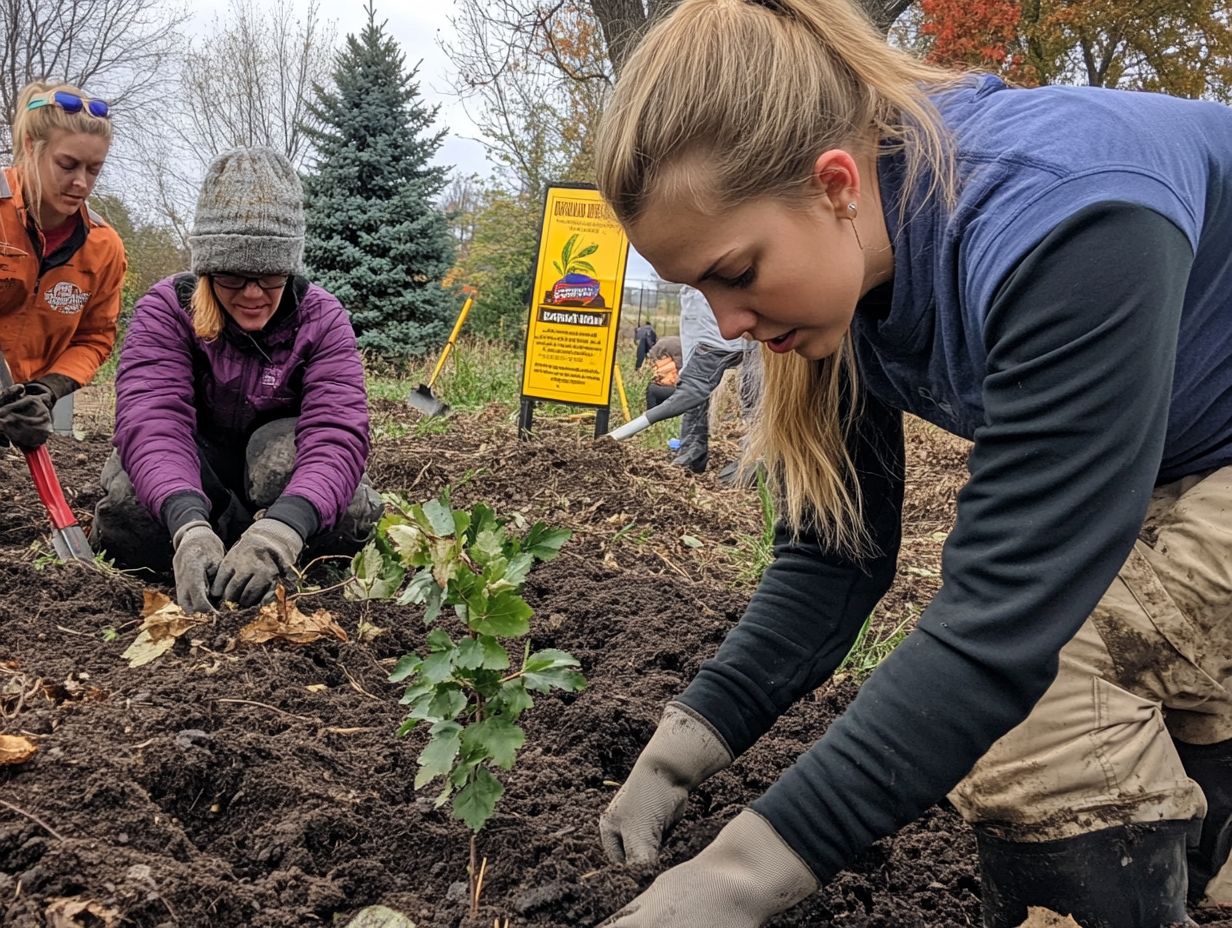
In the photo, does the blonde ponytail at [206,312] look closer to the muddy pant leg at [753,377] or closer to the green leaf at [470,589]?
the muddy pant leg at [753,377]

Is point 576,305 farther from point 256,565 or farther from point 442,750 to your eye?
point 442,750

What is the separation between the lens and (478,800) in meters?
1.58

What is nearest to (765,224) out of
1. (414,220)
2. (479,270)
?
(414,220)

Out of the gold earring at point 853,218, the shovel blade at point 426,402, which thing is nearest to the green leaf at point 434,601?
the gold earring at point 853,218

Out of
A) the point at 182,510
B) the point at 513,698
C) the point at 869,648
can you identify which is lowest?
the point at 869,648

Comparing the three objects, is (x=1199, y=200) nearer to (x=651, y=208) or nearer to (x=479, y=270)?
(x=651, y=208)

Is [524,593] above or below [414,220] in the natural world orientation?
below

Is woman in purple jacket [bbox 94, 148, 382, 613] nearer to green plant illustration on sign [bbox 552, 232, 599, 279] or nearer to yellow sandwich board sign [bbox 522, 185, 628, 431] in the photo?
yellow sandwich board sign [bbox 522, 185, 628, 431]

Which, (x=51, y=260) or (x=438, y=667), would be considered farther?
(x=51, y=260)

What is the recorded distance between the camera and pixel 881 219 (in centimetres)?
147

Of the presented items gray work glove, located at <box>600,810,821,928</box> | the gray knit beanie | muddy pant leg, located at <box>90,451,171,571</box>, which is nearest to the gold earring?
gray work glove, located at <box>600,810,821,928</box>

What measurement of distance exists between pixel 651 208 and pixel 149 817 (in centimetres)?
141

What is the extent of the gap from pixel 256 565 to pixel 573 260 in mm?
3966

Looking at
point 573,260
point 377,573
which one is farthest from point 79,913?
point 573,260
